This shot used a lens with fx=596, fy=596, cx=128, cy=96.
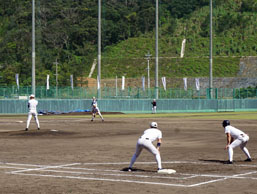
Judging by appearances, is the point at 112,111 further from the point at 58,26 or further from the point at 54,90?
the point at 58,26

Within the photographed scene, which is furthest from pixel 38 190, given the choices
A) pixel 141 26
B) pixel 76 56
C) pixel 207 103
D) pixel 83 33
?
pixel 141 26

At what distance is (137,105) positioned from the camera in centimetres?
6669

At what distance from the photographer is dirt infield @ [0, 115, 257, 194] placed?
13.3 metres

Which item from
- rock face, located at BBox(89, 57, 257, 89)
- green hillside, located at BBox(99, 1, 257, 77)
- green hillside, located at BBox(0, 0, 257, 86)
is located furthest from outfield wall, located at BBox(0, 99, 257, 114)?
green hillside, located at BBox(99, 1, 257, 77)

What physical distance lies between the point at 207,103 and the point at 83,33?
8485 cm

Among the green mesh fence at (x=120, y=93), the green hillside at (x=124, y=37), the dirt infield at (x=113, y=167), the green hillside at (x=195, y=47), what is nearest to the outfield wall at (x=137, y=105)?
the green mesh fence at (x=120, y=93)

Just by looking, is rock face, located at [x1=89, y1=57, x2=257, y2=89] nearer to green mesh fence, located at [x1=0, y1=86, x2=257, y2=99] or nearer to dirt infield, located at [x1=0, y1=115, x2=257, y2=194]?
green mesh fence, located at [x1=0, y1=86, x2=257, y2=99]

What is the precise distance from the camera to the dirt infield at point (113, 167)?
1327 centimetres

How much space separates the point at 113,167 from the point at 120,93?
51293mm

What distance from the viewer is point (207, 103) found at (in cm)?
7100

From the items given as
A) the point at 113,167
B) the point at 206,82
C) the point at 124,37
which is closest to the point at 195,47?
the point at 124,37

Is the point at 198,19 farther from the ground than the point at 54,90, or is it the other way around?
the point at 198,19

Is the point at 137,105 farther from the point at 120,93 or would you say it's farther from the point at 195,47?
the point at 195,47

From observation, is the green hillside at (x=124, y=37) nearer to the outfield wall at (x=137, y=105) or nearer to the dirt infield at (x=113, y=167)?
the outfield wall at (x=137, y=105)
